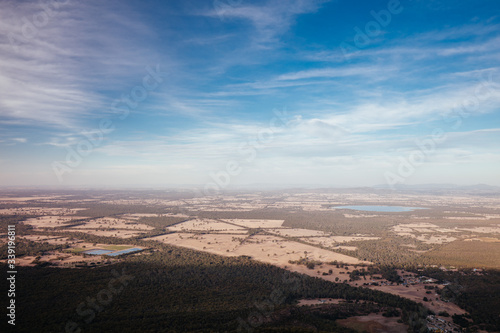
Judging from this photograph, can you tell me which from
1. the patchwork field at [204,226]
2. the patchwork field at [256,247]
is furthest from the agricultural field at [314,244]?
the patchwork field at [204,226]

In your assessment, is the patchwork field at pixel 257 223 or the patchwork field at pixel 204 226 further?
the patchwork field at pixel 257 223

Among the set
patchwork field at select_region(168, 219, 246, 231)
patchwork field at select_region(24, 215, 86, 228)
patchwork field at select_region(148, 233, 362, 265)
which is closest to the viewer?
patchwork field at select_region(148, 233, 362, 265)

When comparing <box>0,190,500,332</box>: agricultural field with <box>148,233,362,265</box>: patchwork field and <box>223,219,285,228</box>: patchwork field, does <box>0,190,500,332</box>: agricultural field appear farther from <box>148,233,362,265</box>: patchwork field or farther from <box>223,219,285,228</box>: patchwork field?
<box>223,219,285,228</box>: patchwork field

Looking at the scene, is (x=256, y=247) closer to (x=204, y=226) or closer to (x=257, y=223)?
(x=204, y=226)

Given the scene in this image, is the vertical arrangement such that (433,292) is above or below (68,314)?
below

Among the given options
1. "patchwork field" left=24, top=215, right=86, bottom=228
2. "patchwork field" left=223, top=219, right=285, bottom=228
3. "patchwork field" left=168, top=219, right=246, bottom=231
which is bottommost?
"patchwork field" left=223, top=219, right=285, bottom=228

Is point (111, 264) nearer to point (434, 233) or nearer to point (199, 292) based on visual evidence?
point (199, 292)

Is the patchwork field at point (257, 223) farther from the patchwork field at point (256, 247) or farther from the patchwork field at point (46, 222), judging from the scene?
the patchwork field at point (46, 222)

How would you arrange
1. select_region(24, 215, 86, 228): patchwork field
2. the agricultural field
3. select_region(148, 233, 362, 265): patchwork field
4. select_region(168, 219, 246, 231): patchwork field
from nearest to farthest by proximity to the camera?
1. the agricultural field
2. select_region(148, 233, 362, 265): patchwork field
3. select_region(24, 215, 86, 228): patchwork field
4. select_region(168, 219, 246, 231): patchwork field

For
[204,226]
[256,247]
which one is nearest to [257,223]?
[204,226]

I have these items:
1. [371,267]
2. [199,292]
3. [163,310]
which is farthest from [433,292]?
[163,310]

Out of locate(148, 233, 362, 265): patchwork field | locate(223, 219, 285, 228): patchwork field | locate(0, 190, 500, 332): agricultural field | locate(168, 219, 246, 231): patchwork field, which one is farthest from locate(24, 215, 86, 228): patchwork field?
locate(223, 219, 285, 228): patchwork field
